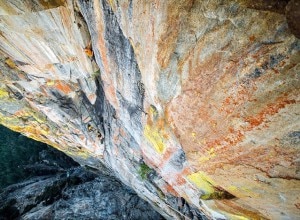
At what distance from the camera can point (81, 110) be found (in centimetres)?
803

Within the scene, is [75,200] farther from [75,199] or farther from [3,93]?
[3,93]

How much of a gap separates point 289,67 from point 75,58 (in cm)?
493

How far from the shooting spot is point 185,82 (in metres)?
3.09

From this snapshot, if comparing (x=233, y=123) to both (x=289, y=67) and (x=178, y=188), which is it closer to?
(x=289, y=67)

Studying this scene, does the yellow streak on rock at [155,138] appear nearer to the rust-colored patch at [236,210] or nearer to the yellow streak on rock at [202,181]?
the yellow streak on rock at [202,181]

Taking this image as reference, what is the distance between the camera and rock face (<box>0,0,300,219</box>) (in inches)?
89.3

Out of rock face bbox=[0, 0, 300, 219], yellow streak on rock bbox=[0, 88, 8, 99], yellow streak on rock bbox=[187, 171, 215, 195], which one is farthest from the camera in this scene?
yellow streak on rock bbox=[0, 88, 8, 99]

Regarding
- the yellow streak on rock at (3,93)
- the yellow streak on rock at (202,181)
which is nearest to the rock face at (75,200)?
the yellow streak on rock at (3,93)

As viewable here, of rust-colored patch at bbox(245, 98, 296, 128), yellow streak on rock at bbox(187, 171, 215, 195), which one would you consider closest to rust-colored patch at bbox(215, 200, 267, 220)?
yellow streak on rock at bbox(187, 171, 215, 195)

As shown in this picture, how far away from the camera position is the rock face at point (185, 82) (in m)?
2.27

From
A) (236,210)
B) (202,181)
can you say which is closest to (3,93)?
(202,181)

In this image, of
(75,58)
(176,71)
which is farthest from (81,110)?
(176,71)

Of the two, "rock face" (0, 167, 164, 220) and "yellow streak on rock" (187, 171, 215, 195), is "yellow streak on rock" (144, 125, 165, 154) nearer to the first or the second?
→ "yellow streak on rock" (187, 171, 215, 195)

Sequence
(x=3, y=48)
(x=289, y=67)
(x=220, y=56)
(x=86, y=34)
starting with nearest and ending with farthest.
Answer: (x=289, y=67)
(x=220, y=56)
(x=86, y=34)
(x=3, y=48)
